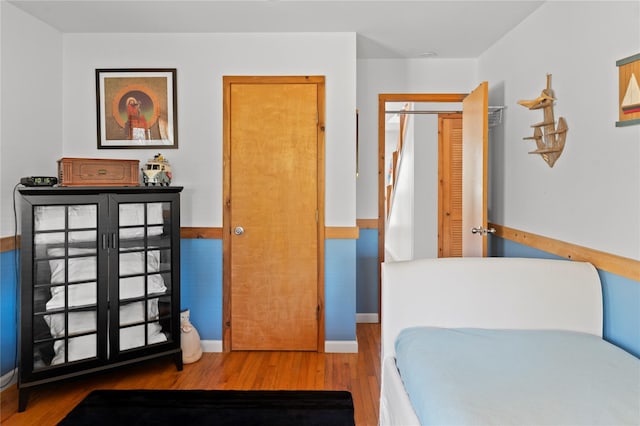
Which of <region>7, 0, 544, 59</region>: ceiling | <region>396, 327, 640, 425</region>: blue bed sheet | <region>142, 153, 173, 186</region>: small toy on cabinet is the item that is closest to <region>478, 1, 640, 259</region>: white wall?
<region>7, 0, 544, 59</region>: ceiling

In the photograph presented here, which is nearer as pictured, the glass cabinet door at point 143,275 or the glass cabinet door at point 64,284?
the glass cabinet door at point 64,284

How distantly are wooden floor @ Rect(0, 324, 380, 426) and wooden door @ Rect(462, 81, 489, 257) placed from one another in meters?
1.12

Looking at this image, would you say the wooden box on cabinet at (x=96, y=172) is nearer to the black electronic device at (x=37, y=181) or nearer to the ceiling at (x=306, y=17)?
the black electronic device at (x=37, y=181)

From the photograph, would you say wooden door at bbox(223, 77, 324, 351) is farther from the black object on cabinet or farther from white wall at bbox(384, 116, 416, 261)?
white wall at bbox(384, 116, 416, 261)

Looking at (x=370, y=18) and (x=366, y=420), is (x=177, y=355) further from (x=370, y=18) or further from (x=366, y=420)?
(x=370, y=18)

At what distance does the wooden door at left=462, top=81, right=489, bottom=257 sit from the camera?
284 centimetres

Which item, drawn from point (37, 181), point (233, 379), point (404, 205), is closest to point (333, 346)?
point (233, 379)

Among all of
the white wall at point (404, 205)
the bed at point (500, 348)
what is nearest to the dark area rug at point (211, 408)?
the bed at point (500, 348)

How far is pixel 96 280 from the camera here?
2.60m

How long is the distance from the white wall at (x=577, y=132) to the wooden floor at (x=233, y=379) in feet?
4.79

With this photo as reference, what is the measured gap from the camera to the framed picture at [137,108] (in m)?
3.21

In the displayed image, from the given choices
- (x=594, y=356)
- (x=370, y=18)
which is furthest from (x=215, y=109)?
(x=594, y=356)

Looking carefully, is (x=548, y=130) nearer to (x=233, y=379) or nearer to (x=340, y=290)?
(x=340, y=290)

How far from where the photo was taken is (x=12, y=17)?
105 inches
